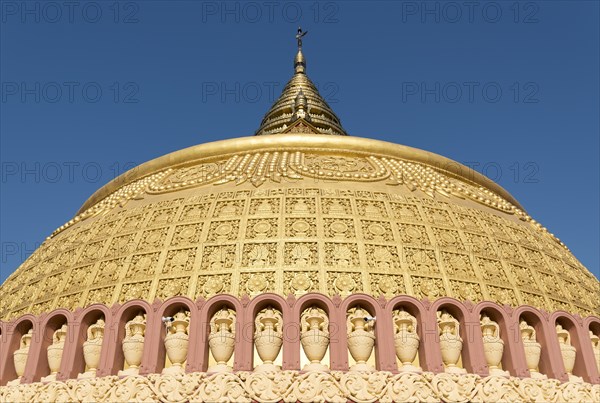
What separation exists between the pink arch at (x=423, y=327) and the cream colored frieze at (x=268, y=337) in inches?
67.9

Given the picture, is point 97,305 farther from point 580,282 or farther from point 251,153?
point 580,282

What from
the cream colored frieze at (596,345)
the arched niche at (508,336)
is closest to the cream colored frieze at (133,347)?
the arched niche at (508,336)

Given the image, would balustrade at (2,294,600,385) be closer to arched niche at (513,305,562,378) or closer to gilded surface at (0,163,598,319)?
arched niche at (513,305,562,378)

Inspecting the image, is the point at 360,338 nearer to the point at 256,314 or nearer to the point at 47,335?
the point at 256,314

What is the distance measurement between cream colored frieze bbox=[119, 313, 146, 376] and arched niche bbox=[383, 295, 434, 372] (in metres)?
3.94

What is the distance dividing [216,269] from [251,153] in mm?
4046

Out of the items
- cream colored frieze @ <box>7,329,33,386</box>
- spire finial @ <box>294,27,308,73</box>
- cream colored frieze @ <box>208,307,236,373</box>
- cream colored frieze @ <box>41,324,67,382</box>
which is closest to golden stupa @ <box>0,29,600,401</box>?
cream colored frieze @ <box>208,307,236,373</box>

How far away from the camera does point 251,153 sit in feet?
46.8

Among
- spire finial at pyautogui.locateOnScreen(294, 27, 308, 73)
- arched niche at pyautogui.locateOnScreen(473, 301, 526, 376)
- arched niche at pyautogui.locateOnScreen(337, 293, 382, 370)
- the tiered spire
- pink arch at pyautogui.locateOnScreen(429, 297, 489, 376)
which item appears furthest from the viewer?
spire finial at pyautogui.locateOnScreen(294, 27, 308, 73)

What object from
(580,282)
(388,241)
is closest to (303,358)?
(388,241)

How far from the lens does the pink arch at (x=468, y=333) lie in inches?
397

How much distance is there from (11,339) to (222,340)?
4.12m

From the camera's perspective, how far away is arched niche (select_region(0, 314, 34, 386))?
10.9 meters

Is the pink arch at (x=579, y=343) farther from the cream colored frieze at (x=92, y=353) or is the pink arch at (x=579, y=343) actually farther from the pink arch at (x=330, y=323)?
the cream colored frieze at (x=92, y=353)
